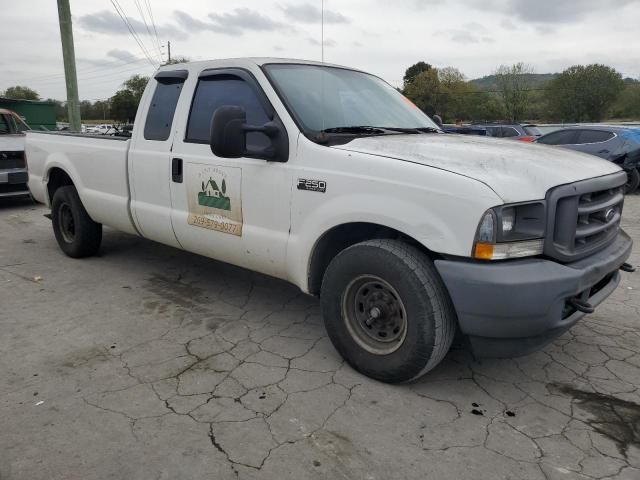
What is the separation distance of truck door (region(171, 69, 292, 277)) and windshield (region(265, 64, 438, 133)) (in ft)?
0.65

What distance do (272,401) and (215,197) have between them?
5.32 feet

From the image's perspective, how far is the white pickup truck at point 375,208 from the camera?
2639 millimetres

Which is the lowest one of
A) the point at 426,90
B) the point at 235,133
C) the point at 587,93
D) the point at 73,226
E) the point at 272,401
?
the point at 272,401

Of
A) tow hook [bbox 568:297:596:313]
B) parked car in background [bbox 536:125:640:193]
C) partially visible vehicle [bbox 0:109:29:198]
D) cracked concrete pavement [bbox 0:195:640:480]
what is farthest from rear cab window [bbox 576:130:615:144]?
partially visible vehicle [bbox 0:109:29:198]

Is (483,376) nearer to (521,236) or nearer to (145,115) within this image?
(521,236)

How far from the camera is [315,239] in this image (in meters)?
3.31

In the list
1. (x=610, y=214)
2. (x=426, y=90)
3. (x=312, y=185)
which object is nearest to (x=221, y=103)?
(x=312, y=185)

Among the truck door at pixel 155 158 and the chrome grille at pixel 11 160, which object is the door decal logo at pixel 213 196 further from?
the chrome grille at pixel 11 160

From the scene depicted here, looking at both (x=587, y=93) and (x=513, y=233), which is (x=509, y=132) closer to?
(x=513, y=233)

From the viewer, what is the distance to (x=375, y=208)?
296cm

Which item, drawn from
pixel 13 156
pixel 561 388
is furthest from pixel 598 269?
pixel 13 156

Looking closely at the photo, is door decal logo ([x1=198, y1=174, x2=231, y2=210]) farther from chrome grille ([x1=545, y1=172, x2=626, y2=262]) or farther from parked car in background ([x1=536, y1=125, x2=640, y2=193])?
parked car in background ([x1=536, y1=125, x2=640, y2=193])

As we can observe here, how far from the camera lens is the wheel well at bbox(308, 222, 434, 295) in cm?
321

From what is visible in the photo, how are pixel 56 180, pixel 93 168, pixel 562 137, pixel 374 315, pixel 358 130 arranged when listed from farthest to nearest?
pixel 562 137, pixel 56 180, pixel 93 168, pixel 358 130, pixel 374 315
